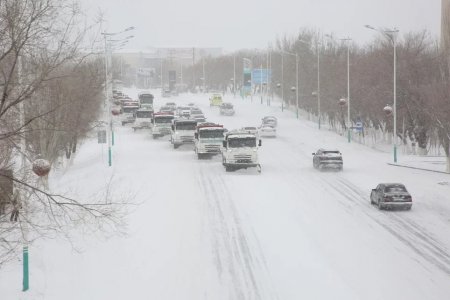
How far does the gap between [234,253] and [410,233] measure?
24.6ft

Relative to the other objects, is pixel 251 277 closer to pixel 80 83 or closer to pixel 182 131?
pixel 80 83

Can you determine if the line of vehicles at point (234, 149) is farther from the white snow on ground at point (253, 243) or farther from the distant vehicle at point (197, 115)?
the distant vehicle at point (197, 115)

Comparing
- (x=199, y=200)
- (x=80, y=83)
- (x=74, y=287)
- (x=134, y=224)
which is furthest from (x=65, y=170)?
(x=74, y=287)

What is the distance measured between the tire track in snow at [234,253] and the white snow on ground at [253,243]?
4 centimetres

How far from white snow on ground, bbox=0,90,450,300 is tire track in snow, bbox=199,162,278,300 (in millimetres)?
42

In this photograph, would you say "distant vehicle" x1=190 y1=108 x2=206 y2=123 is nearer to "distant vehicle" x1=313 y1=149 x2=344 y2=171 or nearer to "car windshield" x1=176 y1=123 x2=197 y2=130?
"car windshield" x1=176 y1=123 x2=197 y2=130

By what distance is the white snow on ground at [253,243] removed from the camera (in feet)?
66.4

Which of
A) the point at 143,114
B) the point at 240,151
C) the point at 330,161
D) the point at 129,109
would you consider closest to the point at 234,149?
the point at 240,151

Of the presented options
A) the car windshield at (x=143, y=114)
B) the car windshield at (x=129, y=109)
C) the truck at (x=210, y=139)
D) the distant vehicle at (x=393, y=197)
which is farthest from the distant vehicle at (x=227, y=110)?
the distant vehicle at (x=393, y=197)

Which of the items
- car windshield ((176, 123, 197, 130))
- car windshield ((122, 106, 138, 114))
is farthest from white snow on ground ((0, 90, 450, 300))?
car windshield ((122, 106, 138, 114))

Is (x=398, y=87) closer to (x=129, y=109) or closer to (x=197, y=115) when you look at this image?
(x=197, y=115)

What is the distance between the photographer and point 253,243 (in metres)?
25.1

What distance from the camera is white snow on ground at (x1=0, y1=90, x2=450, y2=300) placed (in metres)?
20.2

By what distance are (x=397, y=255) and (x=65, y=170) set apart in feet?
84.7
